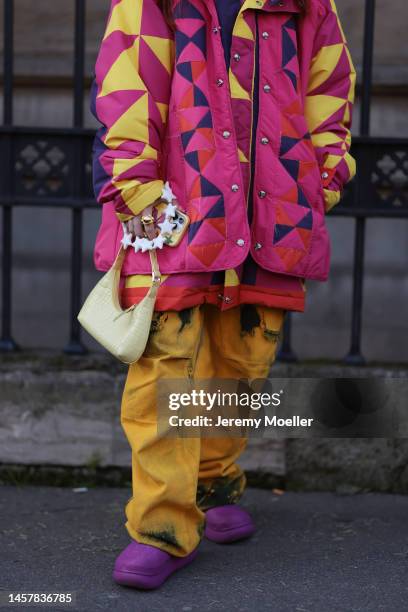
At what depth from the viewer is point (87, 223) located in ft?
17.3

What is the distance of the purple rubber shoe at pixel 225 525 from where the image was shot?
341 cm

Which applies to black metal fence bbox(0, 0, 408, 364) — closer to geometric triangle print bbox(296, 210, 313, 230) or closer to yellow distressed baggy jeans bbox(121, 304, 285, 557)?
geometric triangle print bbox(296, 210, 313, 230)

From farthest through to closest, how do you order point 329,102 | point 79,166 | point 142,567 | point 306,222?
point 79,166, point 329,102, point 306,222, point 142,567

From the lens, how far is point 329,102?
3236mm

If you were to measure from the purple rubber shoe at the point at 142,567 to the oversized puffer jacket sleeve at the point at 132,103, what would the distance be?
40.3 inches

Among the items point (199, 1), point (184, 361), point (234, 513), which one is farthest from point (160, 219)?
point (234, 513)

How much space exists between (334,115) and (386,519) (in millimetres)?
1537

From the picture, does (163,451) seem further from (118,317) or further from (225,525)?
(225,525)

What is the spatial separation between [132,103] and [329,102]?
0.73m

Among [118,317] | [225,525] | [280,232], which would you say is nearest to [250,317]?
[280,232]

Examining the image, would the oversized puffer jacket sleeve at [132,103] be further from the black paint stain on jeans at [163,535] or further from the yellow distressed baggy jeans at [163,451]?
the black paint stain on jeans at [163,535]

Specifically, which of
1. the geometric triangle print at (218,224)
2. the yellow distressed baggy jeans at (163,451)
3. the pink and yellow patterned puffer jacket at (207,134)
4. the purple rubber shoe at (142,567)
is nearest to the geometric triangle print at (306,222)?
the pink and yellow patterned puffer jacket at (207,134)

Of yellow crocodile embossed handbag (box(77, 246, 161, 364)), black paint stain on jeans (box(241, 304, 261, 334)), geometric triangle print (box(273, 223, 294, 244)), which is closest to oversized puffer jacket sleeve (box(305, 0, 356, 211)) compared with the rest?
geometric triangle print (box(273, 223, 294, 244))

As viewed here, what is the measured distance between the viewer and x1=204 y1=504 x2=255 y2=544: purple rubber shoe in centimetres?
341
